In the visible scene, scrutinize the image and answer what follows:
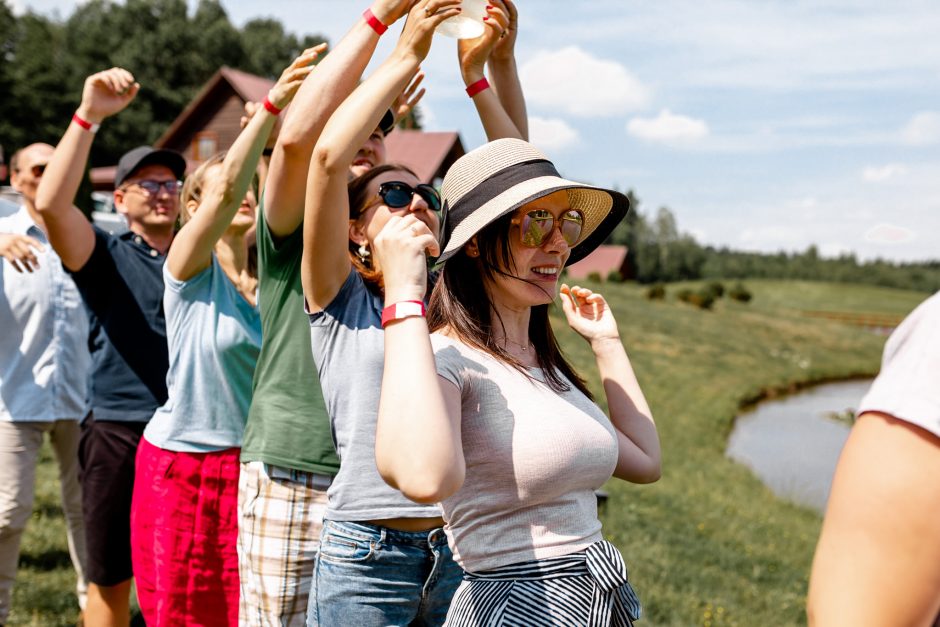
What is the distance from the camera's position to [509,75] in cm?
307

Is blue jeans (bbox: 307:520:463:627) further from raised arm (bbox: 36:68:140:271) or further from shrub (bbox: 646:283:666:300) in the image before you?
shrub (bbox: 646:283:666:300)

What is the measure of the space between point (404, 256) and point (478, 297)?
1.54 feet

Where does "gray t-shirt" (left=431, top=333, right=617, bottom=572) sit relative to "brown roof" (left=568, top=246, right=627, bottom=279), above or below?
above

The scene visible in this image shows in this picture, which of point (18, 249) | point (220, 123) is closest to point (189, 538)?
point (18, 249)

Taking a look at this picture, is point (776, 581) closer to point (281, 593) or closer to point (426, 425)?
point (281, 593)

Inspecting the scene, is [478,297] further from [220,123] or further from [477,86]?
[220,123]

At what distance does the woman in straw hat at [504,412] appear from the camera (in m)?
1.66

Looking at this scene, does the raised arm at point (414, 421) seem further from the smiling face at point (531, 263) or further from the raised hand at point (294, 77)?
the raised hand at point (294, 77)

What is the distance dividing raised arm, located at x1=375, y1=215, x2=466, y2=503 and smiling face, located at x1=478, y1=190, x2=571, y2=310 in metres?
0.48

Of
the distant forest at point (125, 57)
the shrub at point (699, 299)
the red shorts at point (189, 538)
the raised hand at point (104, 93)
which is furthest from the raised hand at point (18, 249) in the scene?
the distant forest at point (125, 57)

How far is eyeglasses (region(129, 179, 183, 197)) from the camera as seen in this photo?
3.99 meters

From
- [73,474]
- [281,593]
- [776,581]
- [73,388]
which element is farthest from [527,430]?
[776,581]

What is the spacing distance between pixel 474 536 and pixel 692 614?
415 cm

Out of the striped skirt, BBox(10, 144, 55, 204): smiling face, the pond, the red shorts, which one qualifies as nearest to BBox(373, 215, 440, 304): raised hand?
the striped skirt
